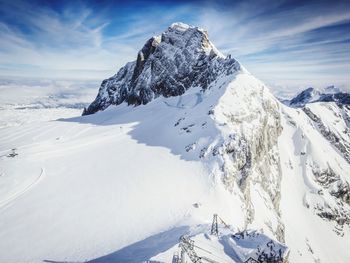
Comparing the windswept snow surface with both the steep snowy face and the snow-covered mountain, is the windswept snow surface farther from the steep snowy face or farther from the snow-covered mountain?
the steep snowy face

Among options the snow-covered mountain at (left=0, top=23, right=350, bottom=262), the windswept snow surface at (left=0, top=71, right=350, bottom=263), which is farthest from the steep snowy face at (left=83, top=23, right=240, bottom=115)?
the windswept snow surface at (left=0, top=71, right=350, bottom=263)

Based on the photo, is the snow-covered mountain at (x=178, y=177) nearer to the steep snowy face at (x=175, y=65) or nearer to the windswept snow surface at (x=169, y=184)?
the windswept snow surface at (x=169, y=184)

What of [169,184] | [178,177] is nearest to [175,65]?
[178,177]

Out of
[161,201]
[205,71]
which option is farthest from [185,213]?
[205,71]

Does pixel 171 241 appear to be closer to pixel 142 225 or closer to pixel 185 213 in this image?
pixel 142 225

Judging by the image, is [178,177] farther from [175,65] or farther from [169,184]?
[175,65]

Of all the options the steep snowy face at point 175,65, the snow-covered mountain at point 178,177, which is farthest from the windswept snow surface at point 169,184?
the steep snowy face at point 175,65
